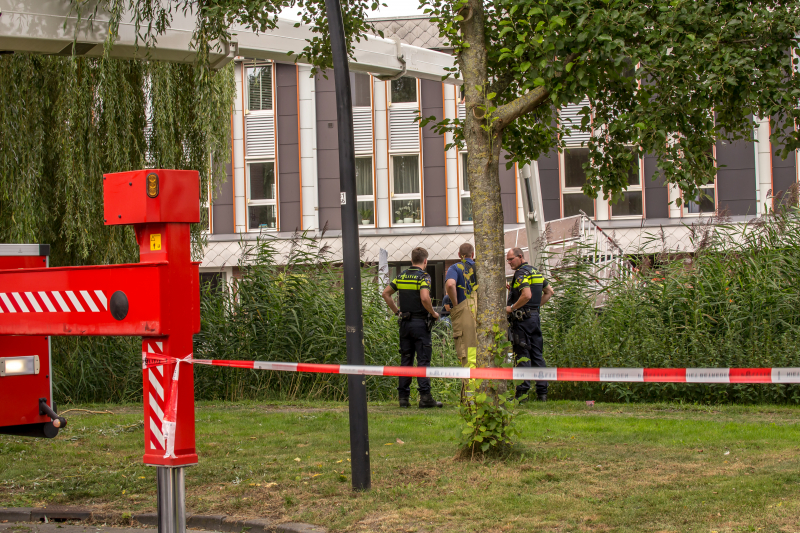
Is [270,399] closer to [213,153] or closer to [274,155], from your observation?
[213,153]

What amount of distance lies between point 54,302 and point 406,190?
22701mm

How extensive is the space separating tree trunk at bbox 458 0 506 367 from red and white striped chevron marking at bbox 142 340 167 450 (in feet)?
9.36

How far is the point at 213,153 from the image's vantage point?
12602 mm

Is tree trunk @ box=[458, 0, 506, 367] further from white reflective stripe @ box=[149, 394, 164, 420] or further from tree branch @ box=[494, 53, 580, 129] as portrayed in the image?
white reflective stripe @ box=[149, 394, 164, 420]

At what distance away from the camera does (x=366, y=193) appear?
26797mm

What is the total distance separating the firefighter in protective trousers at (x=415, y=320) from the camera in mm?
9750

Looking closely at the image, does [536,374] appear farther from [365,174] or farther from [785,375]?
[365,174]

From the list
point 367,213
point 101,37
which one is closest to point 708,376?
point 101,37

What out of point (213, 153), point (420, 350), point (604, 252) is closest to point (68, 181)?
point (213, 153)

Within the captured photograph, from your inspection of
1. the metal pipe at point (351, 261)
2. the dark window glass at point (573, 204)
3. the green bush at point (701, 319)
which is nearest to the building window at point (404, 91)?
the dark window glass at point (573, 204)

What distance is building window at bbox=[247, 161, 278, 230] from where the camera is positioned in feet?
87.7

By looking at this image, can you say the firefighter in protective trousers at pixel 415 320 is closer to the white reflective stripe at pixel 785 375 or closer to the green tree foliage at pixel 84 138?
the green tree foliage at pixel 84 138

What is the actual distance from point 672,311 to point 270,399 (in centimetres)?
535

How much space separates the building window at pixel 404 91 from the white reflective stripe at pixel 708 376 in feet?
76.6
